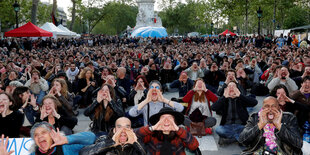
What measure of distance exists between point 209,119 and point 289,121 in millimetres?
2687

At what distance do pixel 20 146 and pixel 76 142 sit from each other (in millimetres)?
1376

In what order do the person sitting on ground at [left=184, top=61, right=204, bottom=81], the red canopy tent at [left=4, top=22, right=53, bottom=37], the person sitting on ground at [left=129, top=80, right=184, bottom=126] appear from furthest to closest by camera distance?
Answer: the red canopy tent at [left=4, top=22, right=53, bottom=37]
the person sitting on ground at [left=184, top=61, right=204, bottom=81]
the person sitting on ground at [left=129, top=80, right=184, bottom=126]

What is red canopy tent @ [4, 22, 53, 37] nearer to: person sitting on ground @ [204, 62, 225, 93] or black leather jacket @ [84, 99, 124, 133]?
person sitting on ground @ [204, 62, 225, 93]

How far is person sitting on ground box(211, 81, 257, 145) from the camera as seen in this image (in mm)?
6434

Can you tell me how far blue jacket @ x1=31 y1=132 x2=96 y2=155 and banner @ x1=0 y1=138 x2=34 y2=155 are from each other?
0.97 m

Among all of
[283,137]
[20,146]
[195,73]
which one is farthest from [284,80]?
[20,146]

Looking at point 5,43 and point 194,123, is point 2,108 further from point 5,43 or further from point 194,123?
point 5,43

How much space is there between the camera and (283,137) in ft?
13.9

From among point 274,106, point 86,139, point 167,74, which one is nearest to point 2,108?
point 86,139

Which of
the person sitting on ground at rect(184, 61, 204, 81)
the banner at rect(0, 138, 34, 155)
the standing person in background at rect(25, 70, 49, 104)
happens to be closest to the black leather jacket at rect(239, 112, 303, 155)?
the banner at rect(0, 138, 34, 155)

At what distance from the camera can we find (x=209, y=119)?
715cm

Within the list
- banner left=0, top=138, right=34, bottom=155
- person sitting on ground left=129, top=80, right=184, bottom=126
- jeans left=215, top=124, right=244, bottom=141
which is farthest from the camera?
jeans left=215, top=124, right=244, bottom=141

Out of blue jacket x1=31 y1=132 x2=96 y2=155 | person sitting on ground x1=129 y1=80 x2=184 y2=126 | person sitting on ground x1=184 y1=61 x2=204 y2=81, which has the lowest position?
blue jacket x1=31 y1=132 x2=96 y2=155

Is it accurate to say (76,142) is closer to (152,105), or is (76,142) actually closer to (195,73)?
(152,105)
